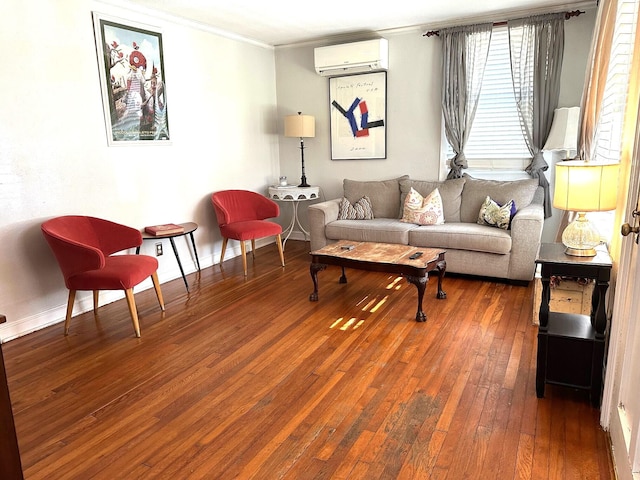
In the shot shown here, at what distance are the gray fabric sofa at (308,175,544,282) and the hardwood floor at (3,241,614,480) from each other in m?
0.40

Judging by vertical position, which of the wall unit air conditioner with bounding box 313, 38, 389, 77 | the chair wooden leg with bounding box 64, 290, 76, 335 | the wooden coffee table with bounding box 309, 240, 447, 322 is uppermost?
the wall unit air conditioner with bounding box 313, 38, 389, 77

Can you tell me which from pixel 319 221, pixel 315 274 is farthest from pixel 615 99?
pixel 319 221

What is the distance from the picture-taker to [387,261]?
3559 millimetres

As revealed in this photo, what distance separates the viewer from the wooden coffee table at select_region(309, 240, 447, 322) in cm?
340

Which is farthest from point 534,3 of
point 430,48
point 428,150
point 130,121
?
point 130,121

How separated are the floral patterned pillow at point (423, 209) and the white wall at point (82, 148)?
6.64 feet

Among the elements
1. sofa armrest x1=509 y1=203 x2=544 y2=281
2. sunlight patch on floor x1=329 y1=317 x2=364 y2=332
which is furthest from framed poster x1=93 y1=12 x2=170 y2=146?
sofa armrest x1=509 y1=203 x2=544 y2=281

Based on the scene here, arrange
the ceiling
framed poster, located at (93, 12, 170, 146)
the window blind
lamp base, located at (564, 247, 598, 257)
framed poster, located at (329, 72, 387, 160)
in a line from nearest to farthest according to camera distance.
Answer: lamp base, located at (564, 247, 598, 257)
the window blind
framed poster, located at (93, 12, 170, 146)
the ceiling
framed poster, located at (329, 72, 387, 160)

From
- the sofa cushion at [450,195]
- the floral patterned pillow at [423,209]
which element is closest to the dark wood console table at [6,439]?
the floral patterned pillow at [423,209]

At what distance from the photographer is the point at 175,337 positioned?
3.25 metres

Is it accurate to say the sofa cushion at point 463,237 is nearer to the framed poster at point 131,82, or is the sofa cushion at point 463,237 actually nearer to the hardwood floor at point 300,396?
the hardwood floor at point 300,396

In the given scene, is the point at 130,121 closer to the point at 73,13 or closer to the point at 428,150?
the point at 73,13

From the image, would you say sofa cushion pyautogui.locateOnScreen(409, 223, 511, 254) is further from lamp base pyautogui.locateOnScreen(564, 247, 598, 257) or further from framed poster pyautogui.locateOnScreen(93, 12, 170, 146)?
framed poster pyautogui.locateOnScreen(93, 12, 170, 146)

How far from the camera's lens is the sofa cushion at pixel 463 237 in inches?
161
